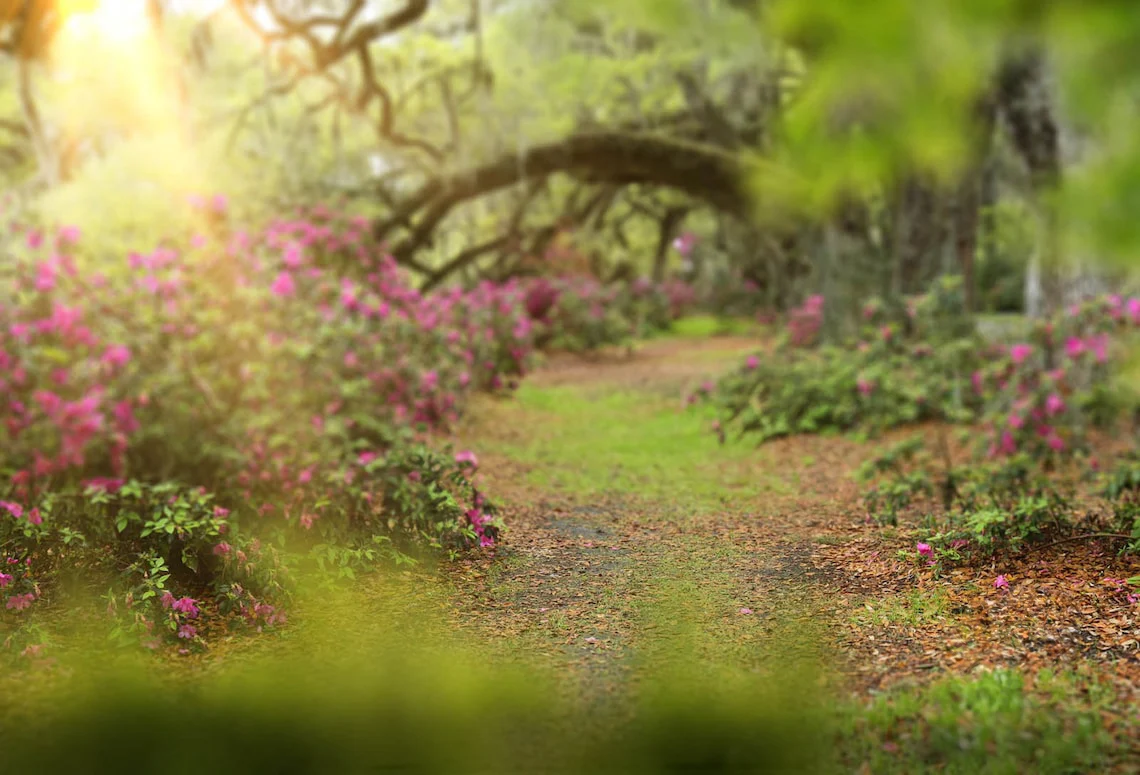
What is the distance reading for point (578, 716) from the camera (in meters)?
3.04

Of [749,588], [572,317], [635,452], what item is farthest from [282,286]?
[572,317]

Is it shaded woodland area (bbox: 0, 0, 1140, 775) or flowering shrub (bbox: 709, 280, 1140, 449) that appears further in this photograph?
flowering shrub (bbox: 709, 280, 1140, 449)

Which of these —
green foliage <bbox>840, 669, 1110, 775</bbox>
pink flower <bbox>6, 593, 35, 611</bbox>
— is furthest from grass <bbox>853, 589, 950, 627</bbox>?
pink flower <bbox>6, 593, 35, 611</bbox>

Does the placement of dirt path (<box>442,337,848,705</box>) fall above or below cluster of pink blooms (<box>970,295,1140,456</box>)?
below

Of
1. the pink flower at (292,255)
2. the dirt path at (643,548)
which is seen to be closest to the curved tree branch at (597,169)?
the dirt path at (643,548)

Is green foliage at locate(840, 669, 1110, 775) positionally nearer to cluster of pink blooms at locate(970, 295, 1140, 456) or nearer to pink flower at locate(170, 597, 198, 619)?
pink flower at locate(170, 597, 198, 619)

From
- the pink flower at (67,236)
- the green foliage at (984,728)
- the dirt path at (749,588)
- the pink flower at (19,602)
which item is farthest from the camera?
the pink flower at (67,236)

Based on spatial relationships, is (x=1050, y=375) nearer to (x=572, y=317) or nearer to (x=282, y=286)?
(x=282, y=286)

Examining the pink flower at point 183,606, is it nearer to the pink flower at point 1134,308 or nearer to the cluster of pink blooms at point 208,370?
the cluster of pink blooms at point 208,370

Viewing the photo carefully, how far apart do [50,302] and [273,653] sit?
392 cm

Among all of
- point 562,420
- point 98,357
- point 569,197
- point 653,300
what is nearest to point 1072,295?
point 562,420

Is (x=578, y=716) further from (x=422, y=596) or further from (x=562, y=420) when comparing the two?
(x=562, y=420)

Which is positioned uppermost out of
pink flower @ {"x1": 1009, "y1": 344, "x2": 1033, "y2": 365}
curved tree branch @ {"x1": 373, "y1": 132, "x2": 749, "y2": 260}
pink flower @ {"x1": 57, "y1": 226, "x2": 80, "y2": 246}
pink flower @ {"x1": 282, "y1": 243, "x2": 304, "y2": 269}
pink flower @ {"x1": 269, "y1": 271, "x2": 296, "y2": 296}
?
curved tree branch @ {"x1": 373, "y1": 132, "x2": 749, "y2": 260}

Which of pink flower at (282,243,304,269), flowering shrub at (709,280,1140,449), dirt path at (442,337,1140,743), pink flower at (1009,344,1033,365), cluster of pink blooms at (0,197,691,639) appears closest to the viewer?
dirt path at (442,337,1140,743)
